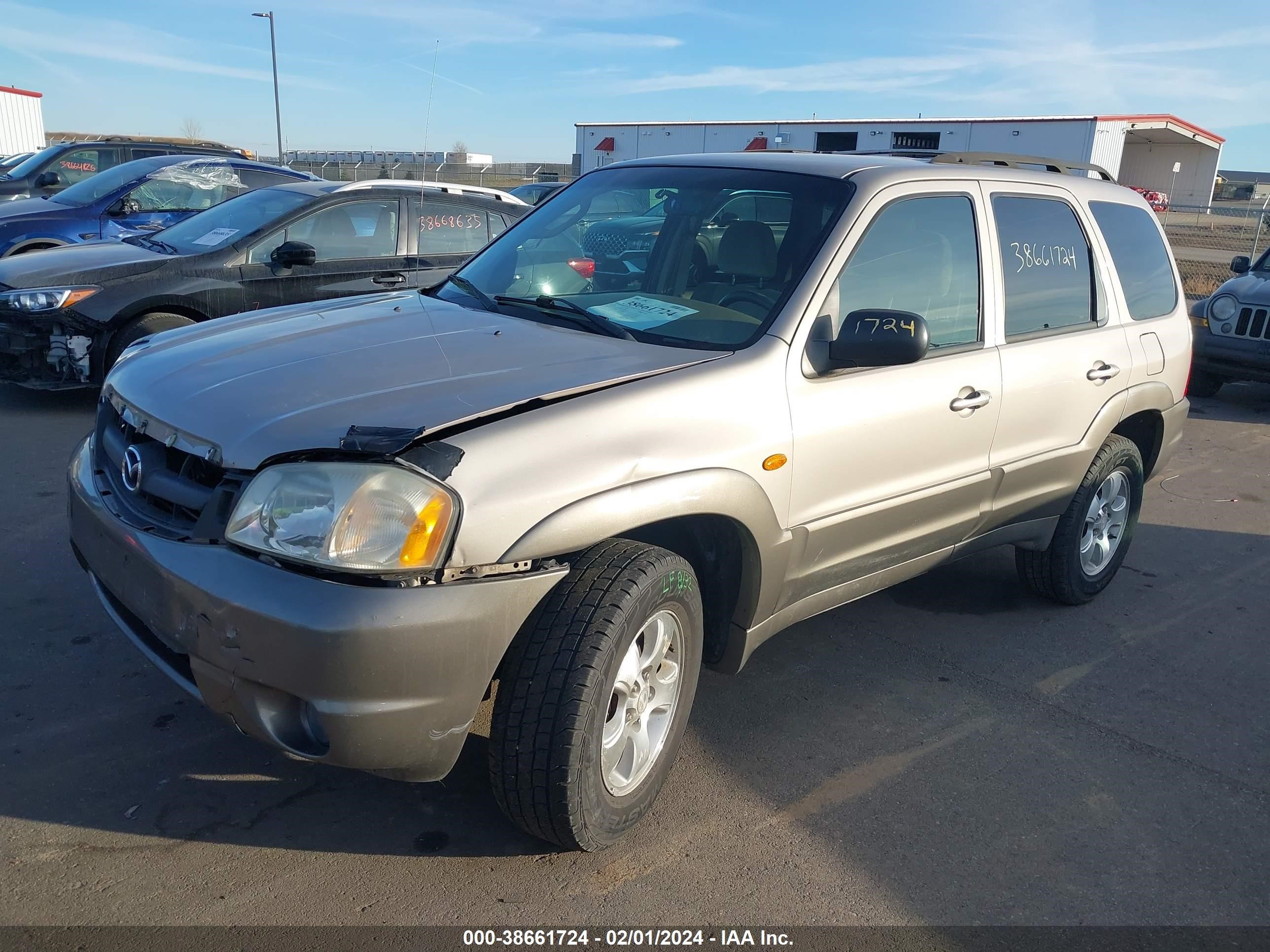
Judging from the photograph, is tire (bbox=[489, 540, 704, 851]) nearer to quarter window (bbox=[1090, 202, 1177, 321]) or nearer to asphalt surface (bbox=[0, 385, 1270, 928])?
asphalt surface (bbox=[0, 385, 1270, 928])

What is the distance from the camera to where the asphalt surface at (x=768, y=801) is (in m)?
A: 2.56

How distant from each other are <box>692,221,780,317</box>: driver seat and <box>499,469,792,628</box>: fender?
Answer: 0.69 metres

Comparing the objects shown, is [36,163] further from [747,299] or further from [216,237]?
[747,299]

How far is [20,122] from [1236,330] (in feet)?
134

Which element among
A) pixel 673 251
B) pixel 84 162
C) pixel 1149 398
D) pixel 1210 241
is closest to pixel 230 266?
pixel 673 251

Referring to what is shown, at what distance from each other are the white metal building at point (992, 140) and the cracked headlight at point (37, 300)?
102ft

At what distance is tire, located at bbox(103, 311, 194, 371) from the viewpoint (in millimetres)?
6566

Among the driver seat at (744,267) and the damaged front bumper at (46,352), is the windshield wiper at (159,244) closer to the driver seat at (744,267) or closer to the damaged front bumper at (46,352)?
the damaged front bumper at (46,352)

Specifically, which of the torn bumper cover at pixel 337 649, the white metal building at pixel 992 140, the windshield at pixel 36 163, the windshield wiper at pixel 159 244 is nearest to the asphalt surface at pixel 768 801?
the torn bumper cover at pixel 337 649

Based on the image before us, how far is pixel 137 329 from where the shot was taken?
663 centimetres

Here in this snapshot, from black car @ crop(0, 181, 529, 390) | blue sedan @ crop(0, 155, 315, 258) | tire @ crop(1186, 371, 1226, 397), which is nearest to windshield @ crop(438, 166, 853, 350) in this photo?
black car @ crop(0, 181, 529, 390)

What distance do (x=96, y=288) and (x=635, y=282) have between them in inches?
179

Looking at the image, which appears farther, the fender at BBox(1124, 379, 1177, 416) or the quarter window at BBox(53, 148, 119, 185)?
the quarter window at BBox(53, 148, 119, 185)

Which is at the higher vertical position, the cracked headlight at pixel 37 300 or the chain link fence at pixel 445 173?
the chain link fence at pixel 445 173
